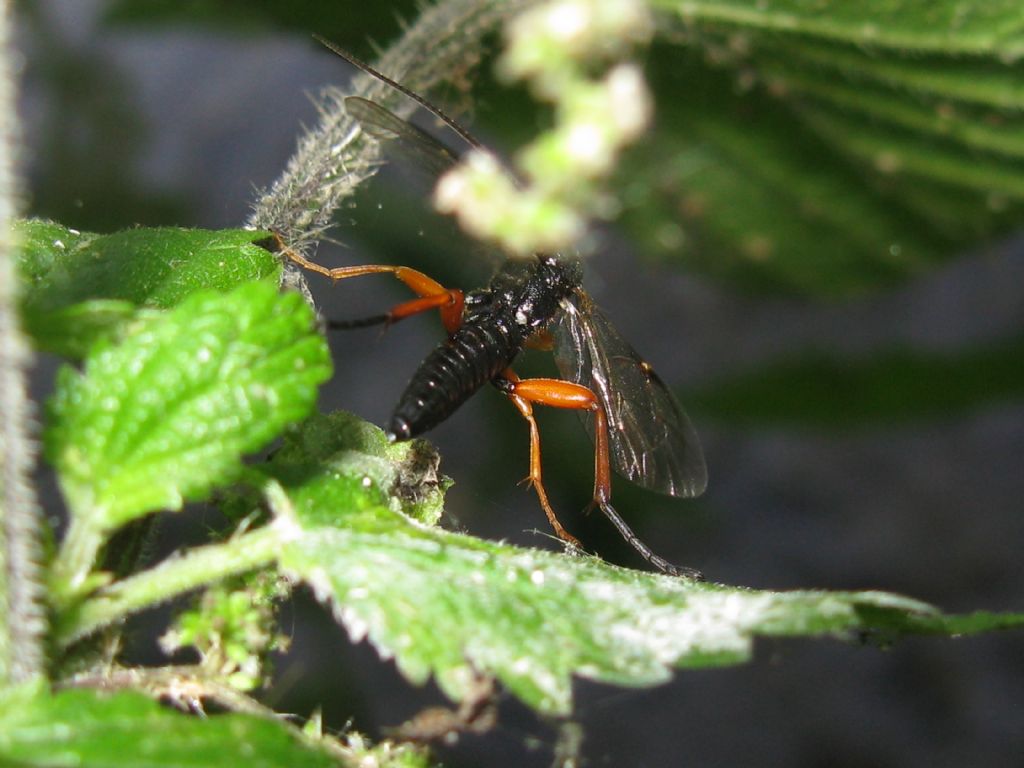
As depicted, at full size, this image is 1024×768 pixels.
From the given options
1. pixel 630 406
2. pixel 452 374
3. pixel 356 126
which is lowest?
pixel 630 406

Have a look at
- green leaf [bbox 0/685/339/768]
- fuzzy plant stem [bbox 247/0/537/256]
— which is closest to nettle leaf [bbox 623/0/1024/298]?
fuzzy plant stem [bbox 247/0/537/256]

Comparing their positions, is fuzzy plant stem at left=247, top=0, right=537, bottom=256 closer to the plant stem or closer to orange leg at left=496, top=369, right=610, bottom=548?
orange leg at left=496, top=369, right=610, bottom=548

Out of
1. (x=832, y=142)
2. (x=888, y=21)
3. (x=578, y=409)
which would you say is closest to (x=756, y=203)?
(x=832, y=142)

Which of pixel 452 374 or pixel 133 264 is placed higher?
pixel 133 264

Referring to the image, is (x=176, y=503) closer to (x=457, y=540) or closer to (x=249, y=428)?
(x=249, y=428)

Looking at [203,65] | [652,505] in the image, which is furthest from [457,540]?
[203,65]

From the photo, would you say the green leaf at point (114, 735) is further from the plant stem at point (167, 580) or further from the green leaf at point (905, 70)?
the green leaf at point (905, 70)

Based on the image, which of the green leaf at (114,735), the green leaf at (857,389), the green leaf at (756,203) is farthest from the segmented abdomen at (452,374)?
the green leaf at (857,389)

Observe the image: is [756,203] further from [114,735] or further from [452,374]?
[114,735]
